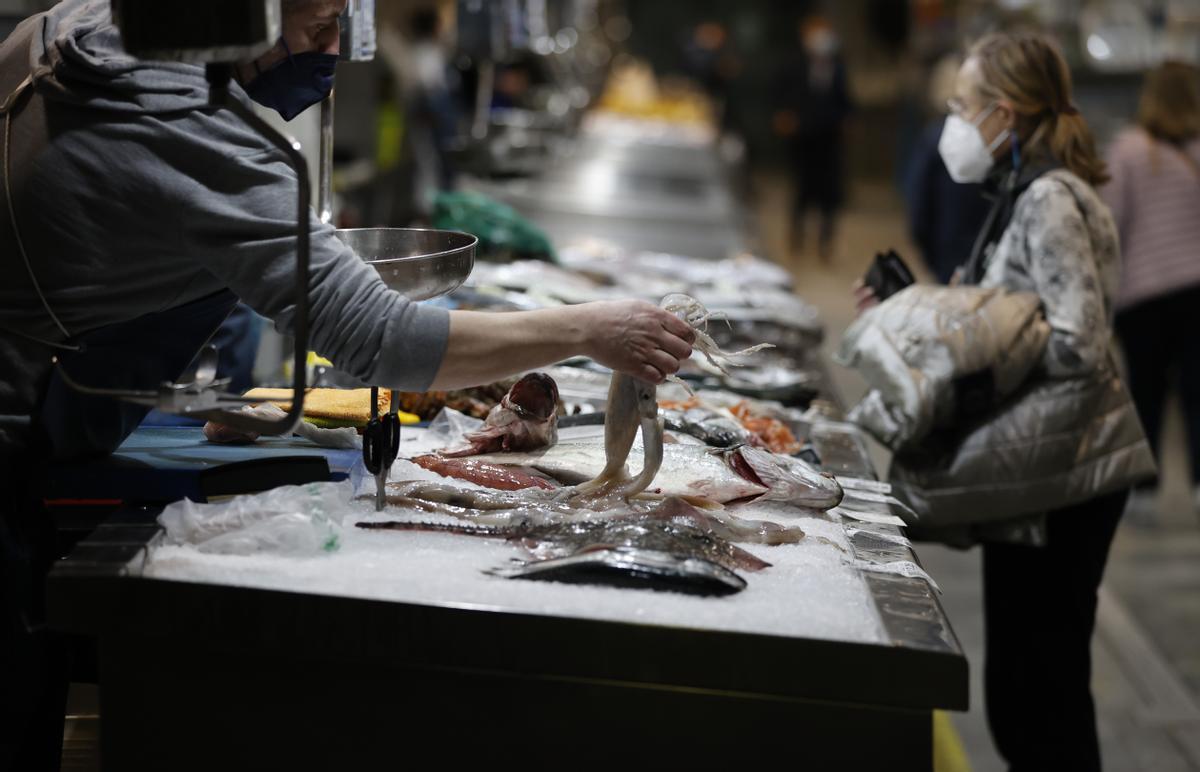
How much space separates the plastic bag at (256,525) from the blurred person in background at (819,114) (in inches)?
463

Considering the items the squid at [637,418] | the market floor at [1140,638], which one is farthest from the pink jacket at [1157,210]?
the squid at [637,418]

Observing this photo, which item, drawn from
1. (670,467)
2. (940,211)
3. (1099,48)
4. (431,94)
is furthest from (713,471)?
(431,94)

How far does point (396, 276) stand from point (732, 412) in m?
1.22

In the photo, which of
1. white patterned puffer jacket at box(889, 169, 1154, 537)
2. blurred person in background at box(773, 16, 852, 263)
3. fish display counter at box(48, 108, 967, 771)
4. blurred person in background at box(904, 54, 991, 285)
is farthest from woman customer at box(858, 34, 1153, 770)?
blurred person in background at box(773, 16, 852, 263)

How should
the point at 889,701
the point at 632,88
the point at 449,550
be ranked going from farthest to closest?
1. the point at 632,88
2. the point at 449,550
3. the point at 889,701

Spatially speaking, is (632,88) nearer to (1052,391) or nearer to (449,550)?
(1052,391)

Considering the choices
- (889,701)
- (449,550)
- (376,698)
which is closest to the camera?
(889,701)

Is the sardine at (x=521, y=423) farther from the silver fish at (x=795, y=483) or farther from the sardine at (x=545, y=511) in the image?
the silver fish at (x=795, y=483)

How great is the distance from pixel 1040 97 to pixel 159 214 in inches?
90.5

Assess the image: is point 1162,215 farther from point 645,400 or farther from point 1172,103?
point 645,400

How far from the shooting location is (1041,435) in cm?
313

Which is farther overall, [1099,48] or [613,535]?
[1099,48]

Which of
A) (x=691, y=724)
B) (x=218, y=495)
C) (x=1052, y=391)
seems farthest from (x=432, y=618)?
(x=1052, y=391)

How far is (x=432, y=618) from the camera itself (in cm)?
180
